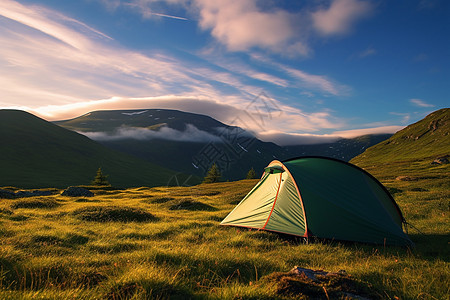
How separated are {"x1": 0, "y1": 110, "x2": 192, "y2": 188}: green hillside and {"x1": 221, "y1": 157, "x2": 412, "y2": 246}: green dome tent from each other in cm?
9754

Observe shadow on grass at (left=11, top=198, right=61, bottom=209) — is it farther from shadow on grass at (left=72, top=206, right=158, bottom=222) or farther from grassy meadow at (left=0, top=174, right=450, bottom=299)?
grassy meadow at (left=0, top=174, right=450, bottom=299)

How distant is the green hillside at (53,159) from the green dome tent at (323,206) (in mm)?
97536

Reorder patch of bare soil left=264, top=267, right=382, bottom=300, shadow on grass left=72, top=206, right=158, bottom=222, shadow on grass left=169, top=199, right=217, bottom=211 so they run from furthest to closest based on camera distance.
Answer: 1. shadow on grass left=169, top=199, right=217, bottom=211
2. shadow on grass left=72, top=206, right=158, bottom=222
3. patch of bare soil left=264, top=267, right=382, bottom=300

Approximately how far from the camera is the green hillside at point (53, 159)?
102 m

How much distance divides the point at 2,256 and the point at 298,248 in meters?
8.21

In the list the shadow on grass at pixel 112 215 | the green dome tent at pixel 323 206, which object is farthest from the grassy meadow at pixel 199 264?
the shadow on grass at pixel 112 215

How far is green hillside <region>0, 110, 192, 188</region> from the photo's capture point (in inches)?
4009

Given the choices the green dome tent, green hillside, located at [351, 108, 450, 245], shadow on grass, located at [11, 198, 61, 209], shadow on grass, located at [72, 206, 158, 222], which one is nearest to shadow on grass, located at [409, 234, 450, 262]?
green hillside, located at [351, 108, 450, 245]

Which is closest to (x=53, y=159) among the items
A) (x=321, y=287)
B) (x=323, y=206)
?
(x=323, y=206)

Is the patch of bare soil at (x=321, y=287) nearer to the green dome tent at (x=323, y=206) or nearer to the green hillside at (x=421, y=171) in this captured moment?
the green dome tent at (x=323, y=206)

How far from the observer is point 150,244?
27.4ft

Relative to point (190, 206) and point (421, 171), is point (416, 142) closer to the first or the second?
point (421, 171)

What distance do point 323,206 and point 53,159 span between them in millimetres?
155238

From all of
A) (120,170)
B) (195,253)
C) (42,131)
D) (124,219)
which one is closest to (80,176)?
(120,170)
